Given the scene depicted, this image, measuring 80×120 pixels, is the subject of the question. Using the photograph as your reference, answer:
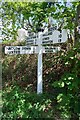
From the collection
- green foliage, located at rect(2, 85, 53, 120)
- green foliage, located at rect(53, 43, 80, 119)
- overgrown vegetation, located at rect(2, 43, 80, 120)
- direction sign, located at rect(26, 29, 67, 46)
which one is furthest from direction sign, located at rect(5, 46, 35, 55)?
green foliage, located at rect(53, 43, 80, 119)

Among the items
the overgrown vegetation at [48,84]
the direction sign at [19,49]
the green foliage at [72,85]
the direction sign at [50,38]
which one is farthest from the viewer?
the direction sign at [19,49]

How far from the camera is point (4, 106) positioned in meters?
3.61

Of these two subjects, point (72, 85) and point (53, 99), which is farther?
point (53, 99)

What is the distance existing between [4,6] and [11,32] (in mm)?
746

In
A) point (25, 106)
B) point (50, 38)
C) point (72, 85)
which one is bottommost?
point (25, 106)

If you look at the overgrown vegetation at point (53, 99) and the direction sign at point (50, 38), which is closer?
the overgrown vegetation at point (53, 99)

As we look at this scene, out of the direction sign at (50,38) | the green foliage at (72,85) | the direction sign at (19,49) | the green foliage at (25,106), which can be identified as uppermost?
the direction sign at (50,38)

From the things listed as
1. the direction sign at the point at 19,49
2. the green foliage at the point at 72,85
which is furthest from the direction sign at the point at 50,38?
the green foliage at the point at 72,85

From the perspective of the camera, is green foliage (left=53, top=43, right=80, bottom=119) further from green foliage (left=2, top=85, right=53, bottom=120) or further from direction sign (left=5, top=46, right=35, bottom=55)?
direction sign (left=5, top=46, right=35, bottom=55)

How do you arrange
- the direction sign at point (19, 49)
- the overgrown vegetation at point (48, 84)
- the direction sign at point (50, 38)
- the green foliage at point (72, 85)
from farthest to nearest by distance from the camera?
the direction sign at point (19, 49)
the direction sign at point (50, 38)
the overgrown vegetation at point (48, 84)
the green foliage at point (72, 85)

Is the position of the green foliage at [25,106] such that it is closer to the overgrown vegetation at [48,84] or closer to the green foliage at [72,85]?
the overgrown vegetation at [48,84]

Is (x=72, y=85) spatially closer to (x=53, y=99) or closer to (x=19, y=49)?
(x=53, y=99)

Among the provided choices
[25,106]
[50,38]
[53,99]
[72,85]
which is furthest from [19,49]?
[72,85]

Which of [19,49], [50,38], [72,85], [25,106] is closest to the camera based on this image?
[72,85]
